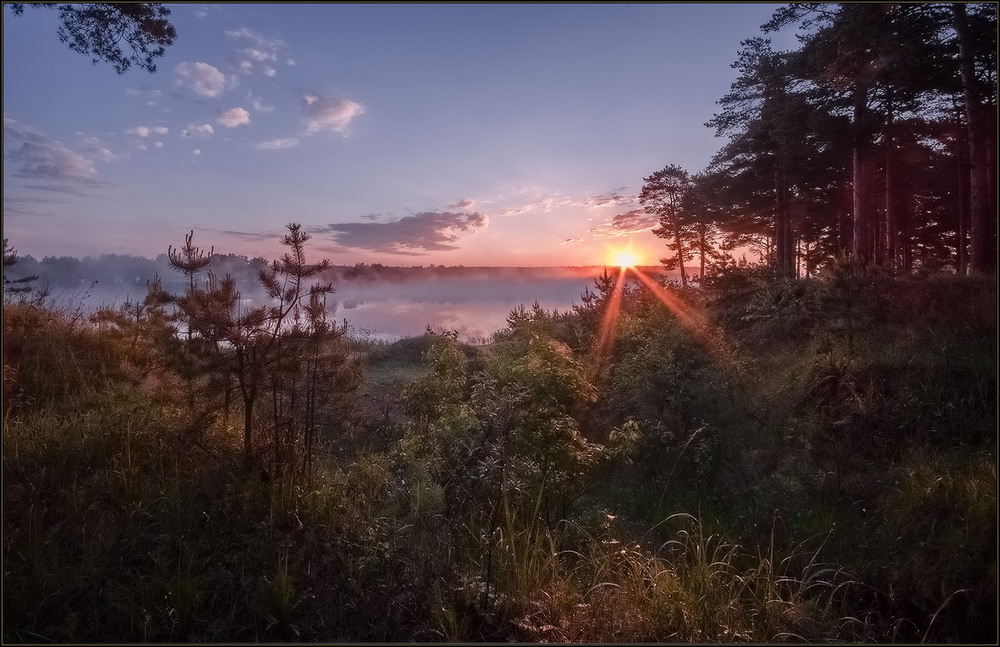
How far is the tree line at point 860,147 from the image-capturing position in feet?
19.1

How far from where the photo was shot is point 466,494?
471 centimetres

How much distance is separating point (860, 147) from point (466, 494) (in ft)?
46.8

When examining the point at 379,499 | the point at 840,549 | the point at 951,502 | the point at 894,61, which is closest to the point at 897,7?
the point at 894,61

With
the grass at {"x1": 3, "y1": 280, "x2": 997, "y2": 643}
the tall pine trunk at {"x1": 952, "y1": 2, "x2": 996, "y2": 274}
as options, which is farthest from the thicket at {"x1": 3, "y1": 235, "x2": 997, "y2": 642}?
the tall pine trunk at {"x1": 952, "y1": 2, "x2": 996, "y2": 274}

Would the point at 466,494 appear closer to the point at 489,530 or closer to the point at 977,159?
the point at 489,530

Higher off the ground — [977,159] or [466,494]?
[977,159]

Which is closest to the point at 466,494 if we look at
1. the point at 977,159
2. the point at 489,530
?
the point at 489,530

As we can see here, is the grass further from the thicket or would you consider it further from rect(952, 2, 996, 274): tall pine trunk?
rect(952, 2, 996, 274): tall pine trunk

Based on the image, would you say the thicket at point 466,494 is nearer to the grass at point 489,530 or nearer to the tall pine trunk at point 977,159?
the grass at point 489,530

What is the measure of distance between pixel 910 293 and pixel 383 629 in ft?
22.2

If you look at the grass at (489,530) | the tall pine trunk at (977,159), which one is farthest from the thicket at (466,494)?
the tall pine trunk at (977,159)

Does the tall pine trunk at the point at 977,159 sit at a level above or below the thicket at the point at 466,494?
above

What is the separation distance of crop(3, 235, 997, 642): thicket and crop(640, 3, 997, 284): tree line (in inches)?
80.1

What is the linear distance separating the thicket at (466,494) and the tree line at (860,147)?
203 centimetres
